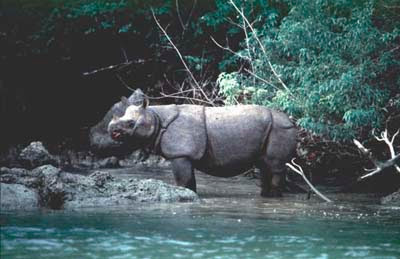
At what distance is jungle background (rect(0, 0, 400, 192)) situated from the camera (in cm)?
1530

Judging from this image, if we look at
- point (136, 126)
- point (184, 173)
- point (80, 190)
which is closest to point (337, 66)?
point (184, 173)

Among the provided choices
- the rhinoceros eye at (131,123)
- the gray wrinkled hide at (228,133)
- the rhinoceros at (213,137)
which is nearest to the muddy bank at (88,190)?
the rhinoceros at (213,137)

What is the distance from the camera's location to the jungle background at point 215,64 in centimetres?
1530

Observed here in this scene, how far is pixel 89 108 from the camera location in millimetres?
22000

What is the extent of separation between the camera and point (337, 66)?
15.2m

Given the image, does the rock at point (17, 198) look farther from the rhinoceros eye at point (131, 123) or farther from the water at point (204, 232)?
the rhinoceros eye at point (131, 123)

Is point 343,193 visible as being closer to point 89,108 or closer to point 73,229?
point 73,229

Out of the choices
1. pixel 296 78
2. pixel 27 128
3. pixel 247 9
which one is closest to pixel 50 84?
pixel 27 128

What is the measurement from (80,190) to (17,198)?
3.26ft

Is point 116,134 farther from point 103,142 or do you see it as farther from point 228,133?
point 103,142

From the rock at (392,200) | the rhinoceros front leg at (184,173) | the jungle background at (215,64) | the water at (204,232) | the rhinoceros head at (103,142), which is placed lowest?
the water at (204,232)

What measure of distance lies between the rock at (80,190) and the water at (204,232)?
0.41m

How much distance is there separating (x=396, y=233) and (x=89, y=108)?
40.8 feet

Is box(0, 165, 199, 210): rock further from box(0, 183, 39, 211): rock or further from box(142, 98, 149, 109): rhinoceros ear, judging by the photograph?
box(142, 98, 149, 109): rhinoceros ear
